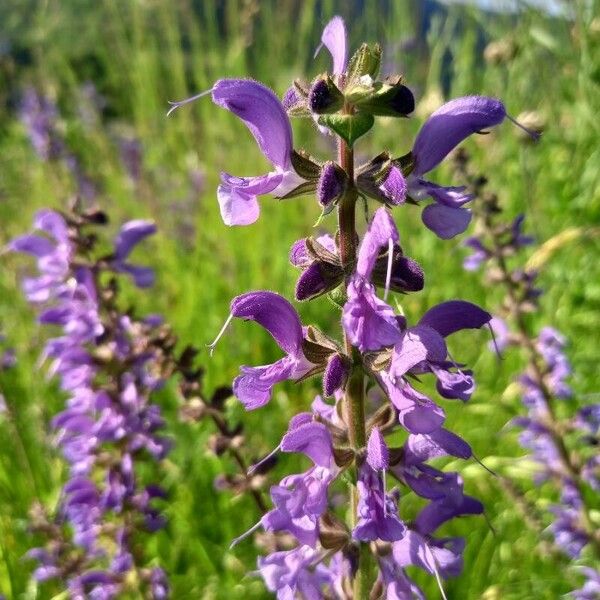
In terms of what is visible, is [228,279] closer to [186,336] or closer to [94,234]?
[186,336]

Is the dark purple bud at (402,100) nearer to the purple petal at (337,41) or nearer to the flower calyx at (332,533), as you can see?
the purple petal at (337,41)

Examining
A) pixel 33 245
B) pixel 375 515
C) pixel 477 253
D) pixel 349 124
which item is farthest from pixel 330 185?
pixel 33 245

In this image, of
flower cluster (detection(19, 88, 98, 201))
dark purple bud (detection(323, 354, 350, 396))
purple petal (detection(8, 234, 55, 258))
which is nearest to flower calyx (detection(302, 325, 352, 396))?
dark purple bud (detection(323, 354, 350, 396))

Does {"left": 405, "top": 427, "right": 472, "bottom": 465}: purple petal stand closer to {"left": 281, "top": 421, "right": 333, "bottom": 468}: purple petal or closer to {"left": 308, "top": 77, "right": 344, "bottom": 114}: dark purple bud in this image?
{"left": 281, "top": 421, "right": 333, "bottom": 468}: purple petal

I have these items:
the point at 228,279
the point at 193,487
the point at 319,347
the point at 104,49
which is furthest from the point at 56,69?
the point at 319,347

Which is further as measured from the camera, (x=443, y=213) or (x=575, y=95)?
(x=575, y=95)
